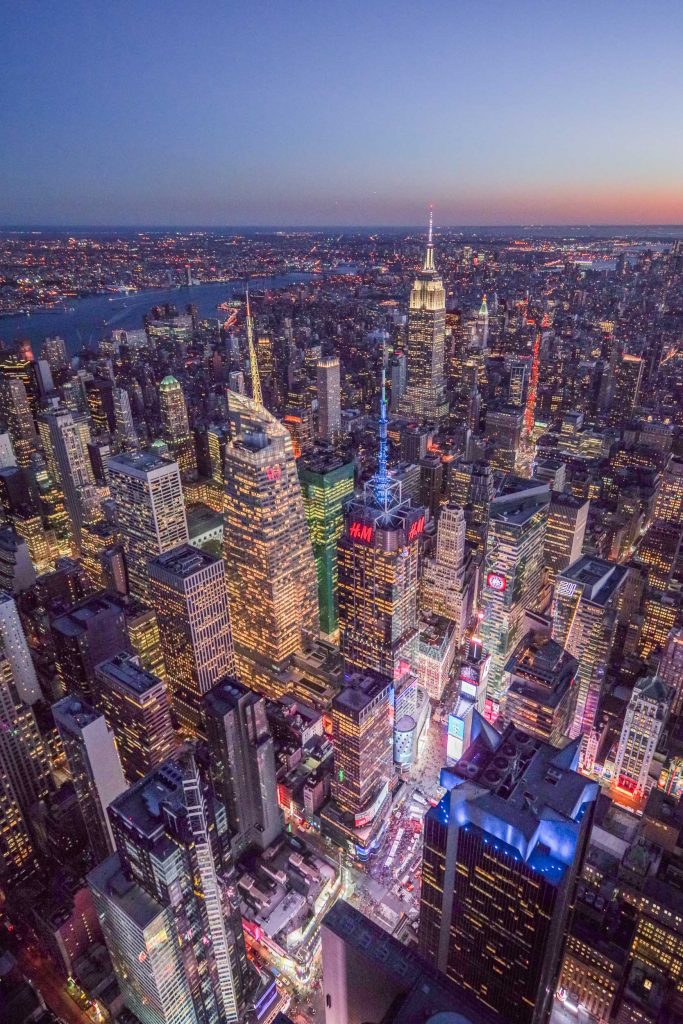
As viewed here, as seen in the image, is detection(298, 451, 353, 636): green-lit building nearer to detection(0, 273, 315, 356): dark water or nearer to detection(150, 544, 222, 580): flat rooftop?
detection(150, 544, 222, 580): flat rooftop

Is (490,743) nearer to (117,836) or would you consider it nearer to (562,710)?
(117,836)

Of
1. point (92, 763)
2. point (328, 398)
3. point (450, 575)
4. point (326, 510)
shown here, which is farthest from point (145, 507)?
point (328, 398)

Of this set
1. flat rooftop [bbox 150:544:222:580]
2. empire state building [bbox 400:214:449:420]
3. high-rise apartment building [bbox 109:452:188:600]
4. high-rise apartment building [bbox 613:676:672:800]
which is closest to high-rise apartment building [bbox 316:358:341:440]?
empire state building [bbox 400:214:449:420]

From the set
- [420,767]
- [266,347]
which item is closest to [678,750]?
[420,767]

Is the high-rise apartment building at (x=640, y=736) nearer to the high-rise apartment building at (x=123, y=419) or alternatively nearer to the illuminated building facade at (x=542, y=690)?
the illuminated building facade at (x=542, y=690)

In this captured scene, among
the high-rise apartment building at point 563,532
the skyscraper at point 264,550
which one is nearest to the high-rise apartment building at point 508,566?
the high-rise apartment building at point 563,532
